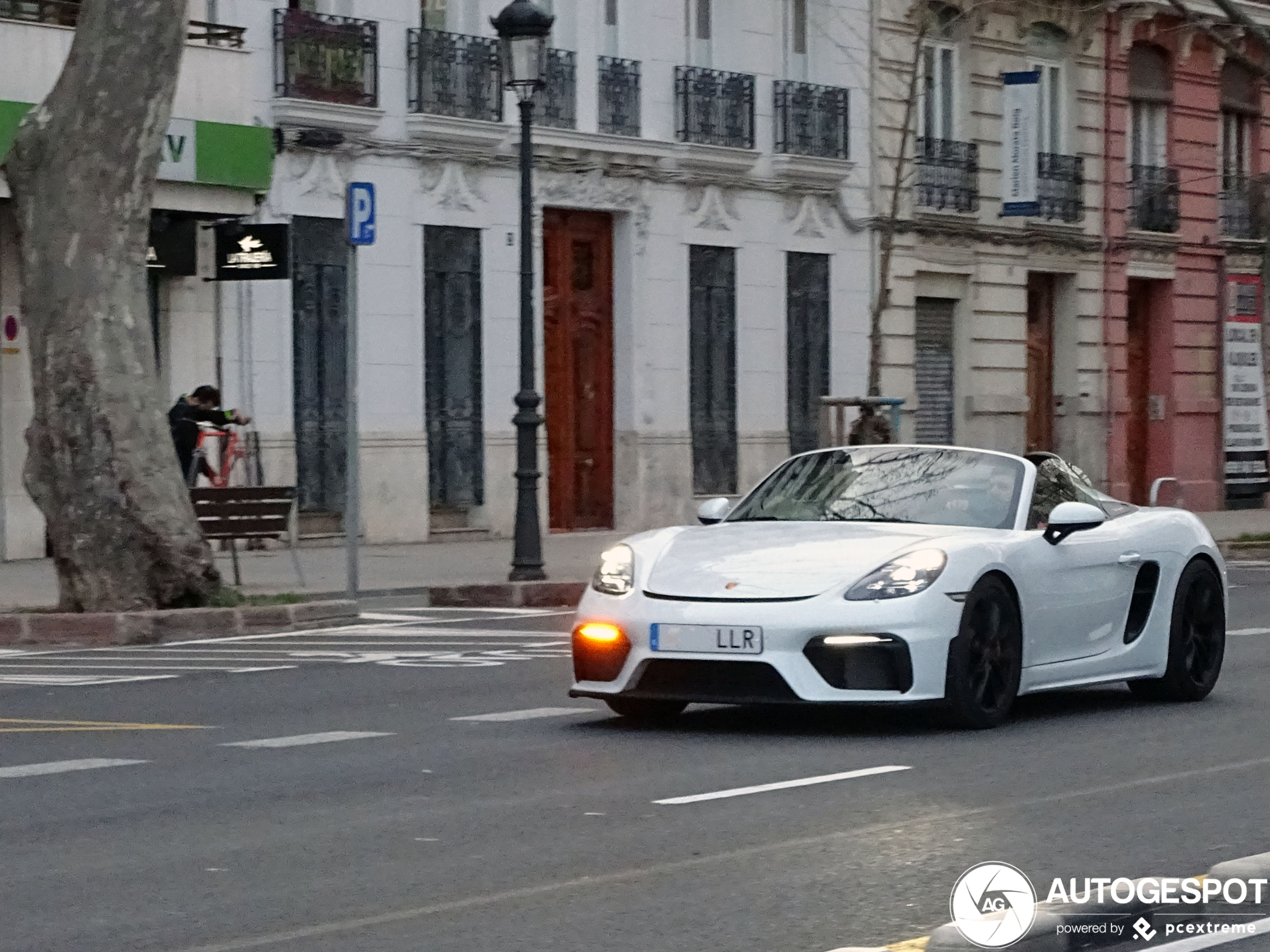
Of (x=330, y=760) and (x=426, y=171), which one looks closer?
(x=330, y=760)

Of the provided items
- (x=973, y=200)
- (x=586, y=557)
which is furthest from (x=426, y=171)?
(x=973, y=200)

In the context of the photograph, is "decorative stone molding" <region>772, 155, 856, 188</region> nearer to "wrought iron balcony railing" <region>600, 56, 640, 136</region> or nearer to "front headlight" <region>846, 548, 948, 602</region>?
"wrought iron balcony railing" <region>600, 56, 640, 136</region>

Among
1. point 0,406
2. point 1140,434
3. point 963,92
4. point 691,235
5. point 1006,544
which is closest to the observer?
point 1006,544

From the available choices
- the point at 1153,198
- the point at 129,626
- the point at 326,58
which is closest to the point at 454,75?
the point at 326,58

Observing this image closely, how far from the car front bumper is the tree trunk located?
7562mm

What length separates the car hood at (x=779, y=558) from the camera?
10719 mm

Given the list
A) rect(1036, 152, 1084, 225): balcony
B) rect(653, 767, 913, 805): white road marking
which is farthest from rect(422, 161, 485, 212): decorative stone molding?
rect(653, 767, 913, 805): white road marking

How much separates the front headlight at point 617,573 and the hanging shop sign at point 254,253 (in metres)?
16.3

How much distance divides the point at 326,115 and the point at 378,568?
18.6 ft

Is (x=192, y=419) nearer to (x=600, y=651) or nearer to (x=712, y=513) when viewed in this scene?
(x=712, y=513)

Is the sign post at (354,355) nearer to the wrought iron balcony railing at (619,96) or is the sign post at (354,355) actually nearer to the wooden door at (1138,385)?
the wrought iron balcony railing at (619,96)

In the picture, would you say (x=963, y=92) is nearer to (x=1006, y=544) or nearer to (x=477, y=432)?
(x=477, y=432)

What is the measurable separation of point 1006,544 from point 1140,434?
30.8m

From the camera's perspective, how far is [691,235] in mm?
33094
